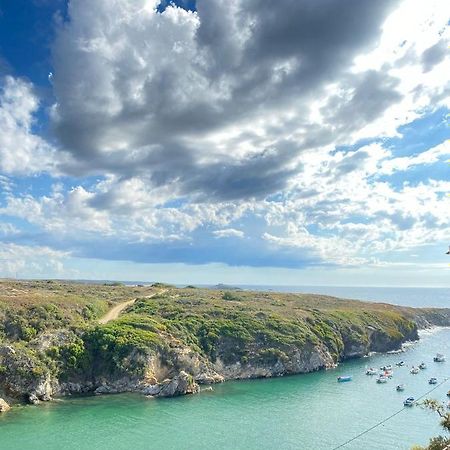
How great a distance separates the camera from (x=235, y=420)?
221 feet

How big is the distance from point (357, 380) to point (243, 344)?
25810 millimetres

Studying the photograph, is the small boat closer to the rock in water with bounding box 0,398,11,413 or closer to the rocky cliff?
the rocky cliff

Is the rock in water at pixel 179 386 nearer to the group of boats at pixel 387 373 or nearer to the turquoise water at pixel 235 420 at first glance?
the turquoise water at pixel 235 420

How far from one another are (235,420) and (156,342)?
28828mm

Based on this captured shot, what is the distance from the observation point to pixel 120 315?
4402 inches

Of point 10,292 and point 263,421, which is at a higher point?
point 10,292

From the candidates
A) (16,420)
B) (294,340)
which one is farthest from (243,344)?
(16,420)

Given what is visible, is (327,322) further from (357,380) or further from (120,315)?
(120,315)

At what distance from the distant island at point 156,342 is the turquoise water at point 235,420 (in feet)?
A: 17.0

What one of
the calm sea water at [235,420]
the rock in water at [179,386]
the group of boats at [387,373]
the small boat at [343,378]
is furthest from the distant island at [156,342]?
the group of boats at [387,373]

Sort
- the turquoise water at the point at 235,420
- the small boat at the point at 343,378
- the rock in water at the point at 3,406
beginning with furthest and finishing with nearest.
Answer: the small boat at the point at 343,378 < the rock in water at the point at 3,406 < the turquoise water at the point at 235,420

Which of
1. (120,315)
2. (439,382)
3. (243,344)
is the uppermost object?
(120,315)

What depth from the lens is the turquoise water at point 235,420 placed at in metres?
58.4

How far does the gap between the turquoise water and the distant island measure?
5177 millimetres
